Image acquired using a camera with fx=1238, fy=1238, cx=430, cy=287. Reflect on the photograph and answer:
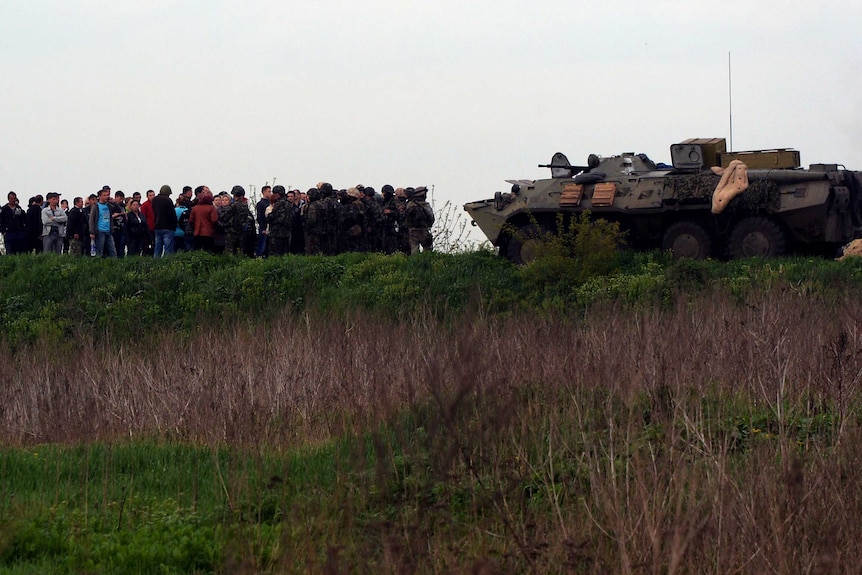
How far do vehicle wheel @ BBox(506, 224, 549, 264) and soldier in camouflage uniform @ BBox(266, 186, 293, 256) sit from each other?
412 centimetres

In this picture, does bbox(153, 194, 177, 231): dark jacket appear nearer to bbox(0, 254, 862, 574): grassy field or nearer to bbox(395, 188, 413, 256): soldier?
bbox(395, 188, 413, 256): soldier

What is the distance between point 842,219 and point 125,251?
13.7 metres

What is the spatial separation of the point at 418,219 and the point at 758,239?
6250 mm

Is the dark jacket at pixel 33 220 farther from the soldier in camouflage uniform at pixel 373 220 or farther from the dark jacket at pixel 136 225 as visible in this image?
the soldier in camouflage uniform at pixel 373 220

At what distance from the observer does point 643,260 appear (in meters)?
21.1

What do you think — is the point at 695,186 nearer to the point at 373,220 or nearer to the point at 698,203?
the point at 698,203

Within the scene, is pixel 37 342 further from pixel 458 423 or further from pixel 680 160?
pixel 458 423

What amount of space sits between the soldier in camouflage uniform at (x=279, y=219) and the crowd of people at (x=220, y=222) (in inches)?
0.7

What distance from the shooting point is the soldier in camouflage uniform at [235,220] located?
2261cm

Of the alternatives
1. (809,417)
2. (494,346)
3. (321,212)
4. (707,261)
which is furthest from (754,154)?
(809,417)

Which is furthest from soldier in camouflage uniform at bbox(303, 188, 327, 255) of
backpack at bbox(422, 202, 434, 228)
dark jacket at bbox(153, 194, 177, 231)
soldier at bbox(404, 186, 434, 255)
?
dark jacket at bbox(153, 194, 177, 231)

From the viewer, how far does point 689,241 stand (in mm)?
21359

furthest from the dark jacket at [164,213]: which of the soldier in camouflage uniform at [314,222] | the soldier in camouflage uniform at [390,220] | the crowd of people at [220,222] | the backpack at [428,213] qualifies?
the backpack at [428,213]

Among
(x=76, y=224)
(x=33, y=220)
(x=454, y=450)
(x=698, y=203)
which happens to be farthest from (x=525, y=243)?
(x=454, y=450)
